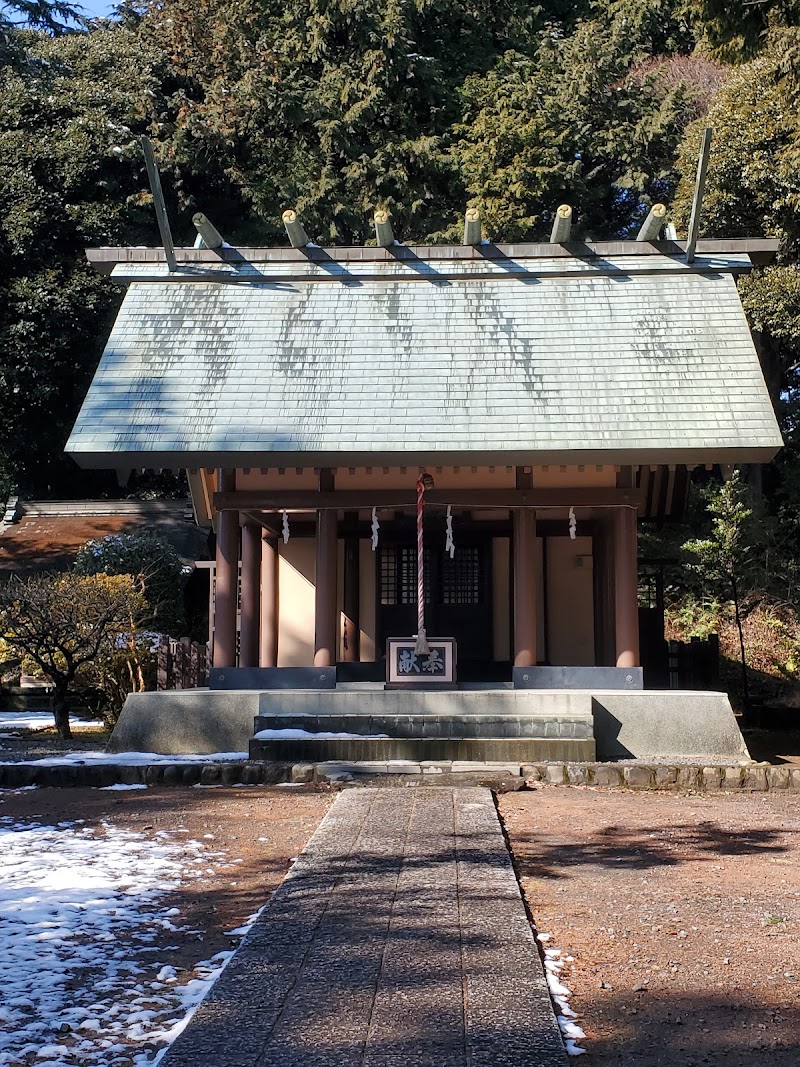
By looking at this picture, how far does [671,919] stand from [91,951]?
9.57 ft

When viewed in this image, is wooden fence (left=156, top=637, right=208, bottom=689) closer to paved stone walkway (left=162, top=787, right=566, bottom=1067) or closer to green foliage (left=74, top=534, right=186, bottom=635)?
green foliage (left=74, top=534, right=186, bottom=635)

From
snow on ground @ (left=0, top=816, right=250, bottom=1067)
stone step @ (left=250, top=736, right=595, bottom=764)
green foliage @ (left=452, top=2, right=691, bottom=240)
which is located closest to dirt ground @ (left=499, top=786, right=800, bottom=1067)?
stone step @ (left=250, top=736, right=595, bottom=764)

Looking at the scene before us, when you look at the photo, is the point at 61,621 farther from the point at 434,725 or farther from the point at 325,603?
the point at 434,725

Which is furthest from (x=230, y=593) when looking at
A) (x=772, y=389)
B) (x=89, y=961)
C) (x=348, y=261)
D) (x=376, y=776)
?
(x=772, y=389)

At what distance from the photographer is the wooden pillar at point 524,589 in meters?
12.5

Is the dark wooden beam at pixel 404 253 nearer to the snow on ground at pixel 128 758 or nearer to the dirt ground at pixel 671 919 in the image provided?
the snow on ground at pixel 128 758

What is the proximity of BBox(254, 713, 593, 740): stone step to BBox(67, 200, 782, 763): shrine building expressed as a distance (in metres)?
1.26

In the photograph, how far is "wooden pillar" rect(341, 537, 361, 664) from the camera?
52.3 ft

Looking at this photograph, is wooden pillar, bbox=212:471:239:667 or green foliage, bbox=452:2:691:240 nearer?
wooden pillar, bbox=212:471:239:667

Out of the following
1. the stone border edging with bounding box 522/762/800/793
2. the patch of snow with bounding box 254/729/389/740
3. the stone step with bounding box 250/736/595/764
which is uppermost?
the patch of snow with bounding box 254/729/389/740

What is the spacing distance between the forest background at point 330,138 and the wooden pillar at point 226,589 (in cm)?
1258

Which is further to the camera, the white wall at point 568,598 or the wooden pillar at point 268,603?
the white wall at point 568,598

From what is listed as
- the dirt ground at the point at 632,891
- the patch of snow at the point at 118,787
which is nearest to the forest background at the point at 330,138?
the dirt ground at the point at 632,891

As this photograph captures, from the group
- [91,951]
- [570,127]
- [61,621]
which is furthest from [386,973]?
[570,127]
